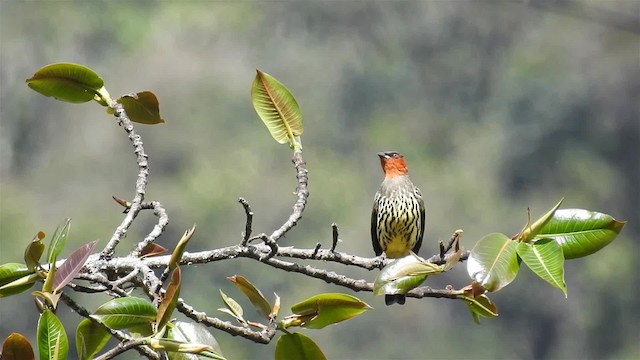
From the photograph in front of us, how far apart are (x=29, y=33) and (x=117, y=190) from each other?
547 cm

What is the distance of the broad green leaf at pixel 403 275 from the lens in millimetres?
1661

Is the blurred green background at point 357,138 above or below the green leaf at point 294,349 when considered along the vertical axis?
above

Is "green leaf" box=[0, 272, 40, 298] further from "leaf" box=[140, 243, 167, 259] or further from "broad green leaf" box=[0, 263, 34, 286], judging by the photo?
"leaf" box=[140, 243, 167, 259]

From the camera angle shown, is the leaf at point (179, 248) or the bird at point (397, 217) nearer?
the leaf at point (179, 248)

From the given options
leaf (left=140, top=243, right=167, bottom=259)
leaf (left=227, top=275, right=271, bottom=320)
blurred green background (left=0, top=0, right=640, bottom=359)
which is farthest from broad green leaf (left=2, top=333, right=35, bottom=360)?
blurred green background (left=0, top=0, right=640, bottom=359)

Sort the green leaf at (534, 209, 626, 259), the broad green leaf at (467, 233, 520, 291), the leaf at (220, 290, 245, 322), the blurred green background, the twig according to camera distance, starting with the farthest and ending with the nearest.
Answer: the blurred green background < the twig < the leaf at (220, 290, 245, 322) < the green leaf at (534, 209, 626, 259) < the broad green leaf at (467, 233, 520, 291)

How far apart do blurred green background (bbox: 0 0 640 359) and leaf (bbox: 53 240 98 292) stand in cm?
1444

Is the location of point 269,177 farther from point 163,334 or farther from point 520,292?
point 163,334

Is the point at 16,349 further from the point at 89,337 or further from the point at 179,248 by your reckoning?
the point at 179,248

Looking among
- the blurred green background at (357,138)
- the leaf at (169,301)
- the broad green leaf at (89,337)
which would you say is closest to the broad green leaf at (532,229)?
the leaf at (169,301)

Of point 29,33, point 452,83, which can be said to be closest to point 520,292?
point 452,83

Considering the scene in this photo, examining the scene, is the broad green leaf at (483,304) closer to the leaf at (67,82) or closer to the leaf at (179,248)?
the leaf at (179,248)

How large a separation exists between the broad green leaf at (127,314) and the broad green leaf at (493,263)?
464mm

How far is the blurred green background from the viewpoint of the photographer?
67.6ft
